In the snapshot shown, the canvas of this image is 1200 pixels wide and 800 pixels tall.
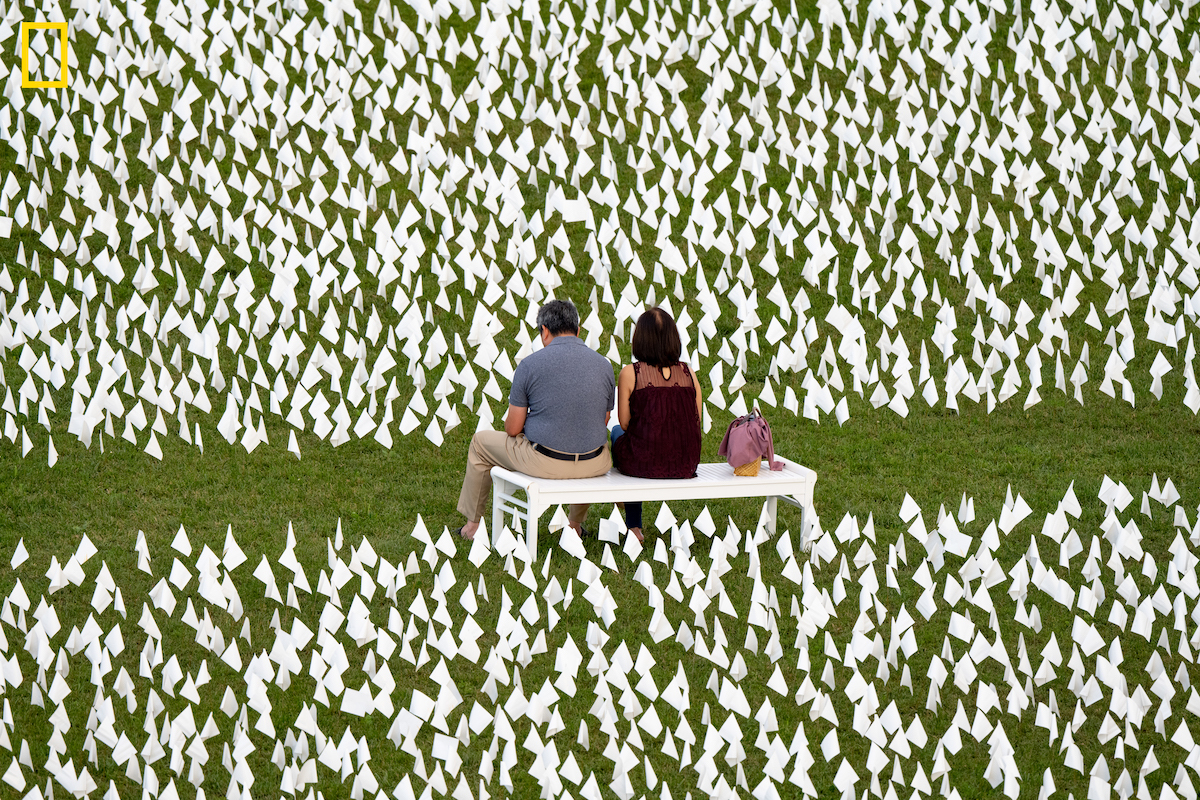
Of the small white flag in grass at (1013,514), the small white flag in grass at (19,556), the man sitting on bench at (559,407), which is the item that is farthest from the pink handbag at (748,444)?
the small white flag in grass at (19,556)

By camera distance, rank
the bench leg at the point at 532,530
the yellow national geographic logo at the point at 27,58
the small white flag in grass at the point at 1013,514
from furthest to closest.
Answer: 1. the yellow national geographic logo at the point at 27,58
2. the small white flag in grass at the point at 1013,514
3. the bench leg at the point at 532,530

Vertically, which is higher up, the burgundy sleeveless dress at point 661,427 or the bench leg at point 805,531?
the burgundy sleeveless dress at point 661,427

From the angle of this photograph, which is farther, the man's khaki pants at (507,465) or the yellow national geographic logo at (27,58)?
the yellow national geographic logo at (27,58)

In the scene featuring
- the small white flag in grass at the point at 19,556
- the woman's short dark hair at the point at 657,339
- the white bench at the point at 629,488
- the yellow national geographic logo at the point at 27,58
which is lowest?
the small white flag in grass at the point at 19,556

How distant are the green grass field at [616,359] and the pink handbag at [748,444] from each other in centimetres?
44

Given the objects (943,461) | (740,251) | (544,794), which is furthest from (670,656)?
(740,251)

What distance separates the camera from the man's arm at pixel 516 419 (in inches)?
303

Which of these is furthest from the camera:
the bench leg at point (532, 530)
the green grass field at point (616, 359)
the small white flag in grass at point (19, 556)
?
the bench leg at point (532, 530)

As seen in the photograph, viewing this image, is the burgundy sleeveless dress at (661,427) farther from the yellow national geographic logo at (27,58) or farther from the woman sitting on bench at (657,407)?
the yellow national geographic logo at (27,58)

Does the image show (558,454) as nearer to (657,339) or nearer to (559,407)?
(559,407)

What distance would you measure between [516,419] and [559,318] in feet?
1.85

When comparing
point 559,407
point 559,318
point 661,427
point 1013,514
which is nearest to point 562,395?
point 559,407

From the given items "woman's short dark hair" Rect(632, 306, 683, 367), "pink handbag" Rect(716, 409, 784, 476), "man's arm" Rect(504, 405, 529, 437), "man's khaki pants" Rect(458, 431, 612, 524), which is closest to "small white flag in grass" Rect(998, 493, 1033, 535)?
"pink handbag" Rect(716, 409, 784, 476)

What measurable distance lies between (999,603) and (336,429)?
436cm
